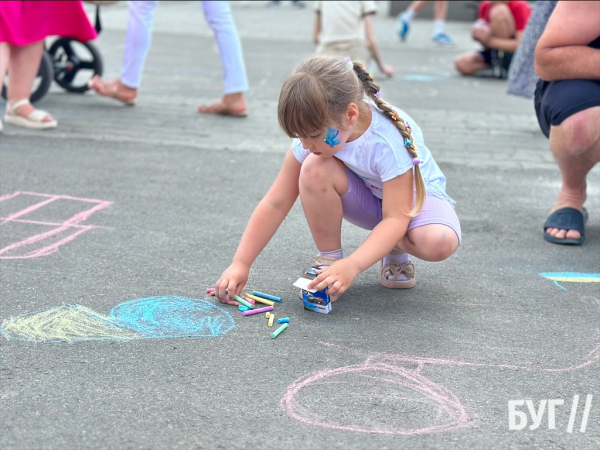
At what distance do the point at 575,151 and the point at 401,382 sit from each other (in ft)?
5.37

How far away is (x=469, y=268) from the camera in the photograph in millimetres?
2896

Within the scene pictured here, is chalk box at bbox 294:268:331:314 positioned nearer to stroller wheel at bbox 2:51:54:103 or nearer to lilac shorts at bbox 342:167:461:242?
lilac shorts at bbox 342:167:461:242

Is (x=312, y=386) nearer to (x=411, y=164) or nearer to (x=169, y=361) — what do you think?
(x=169, y=361)

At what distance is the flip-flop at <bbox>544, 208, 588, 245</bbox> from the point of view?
3.21 metres

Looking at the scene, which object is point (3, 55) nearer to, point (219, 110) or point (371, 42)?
point (219, 110)

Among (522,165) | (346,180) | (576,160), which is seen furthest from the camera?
(522,165)

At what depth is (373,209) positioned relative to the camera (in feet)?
8.43

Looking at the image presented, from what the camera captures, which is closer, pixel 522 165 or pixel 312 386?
pixel 312 386

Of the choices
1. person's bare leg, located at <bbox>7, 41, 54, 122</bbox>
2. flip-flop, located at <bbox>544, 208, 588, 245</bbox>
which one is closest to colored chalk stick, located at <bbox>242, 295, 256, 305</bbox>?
flip-flop, located at <bbox>544, 208, 588, 245</bbox>

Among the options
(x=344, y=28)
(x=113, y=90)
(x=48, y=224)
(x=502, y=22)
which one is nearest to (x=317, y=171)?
(x=48, y=224)

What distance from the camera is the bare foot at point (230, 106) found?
5344 millimetres

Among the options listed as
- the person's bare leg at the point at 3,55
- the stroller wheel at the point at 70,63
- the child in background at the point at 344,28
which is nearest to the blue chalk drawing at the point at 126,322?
the person's bare leg at the point at 3,55

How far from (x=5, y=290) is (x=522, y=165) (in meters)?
2.96

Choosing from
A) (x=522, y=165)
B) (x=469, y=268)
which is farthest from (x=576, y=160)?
(x=522, y=165)
